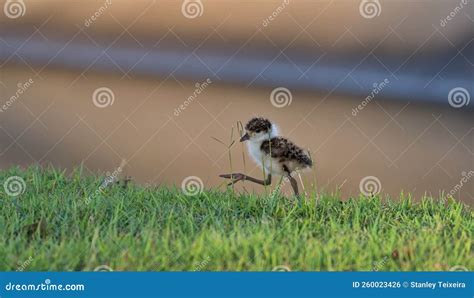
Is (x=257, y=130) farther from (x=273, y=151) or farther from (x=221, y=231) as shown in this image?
A: (x=221, y=231)

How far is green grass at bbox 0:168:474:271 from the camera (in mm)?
2951

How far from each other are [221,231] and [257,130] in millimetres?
1082

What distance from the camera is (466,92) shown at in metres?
4.55

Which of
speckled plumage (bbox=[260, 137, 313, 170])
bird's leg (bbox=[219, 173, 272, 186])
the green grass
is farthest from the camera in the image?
speckled plumage (bbox=[260, 137, 313, 170])

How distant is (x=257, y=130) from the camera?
13.6 ft

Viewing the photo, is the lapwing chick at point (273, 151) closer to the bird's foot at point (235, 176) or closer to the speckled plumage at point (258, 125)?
the speckled plumage at point (258, 125)

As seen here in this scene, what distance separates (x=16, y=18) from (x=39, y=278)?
2.16 metres

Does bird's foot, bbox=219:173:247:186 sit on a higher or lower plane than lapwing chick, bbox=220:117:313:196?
lower

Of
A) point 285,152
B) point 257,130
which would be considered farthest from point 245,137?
point 285,152

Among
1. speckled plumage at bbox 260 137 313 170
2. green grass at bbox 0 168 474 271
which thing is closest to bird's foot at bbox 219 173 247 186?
green grass at bbox 0 168 474 271

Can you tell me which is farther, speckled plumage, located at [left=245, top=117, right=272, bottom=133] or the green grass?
speckled plumage, located at [left=245, top=117, right=272, bottom=133]

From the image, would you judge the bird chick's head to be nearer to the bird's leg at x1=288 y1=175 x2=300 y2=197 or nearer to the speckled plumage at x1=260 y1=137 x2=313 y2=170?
the speckled plumage at x1=260 y1=137 x2=313 y2=170

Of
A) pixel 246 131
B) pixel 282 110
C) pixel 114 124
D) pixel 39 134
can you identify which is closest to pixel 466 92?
pixel 282 110

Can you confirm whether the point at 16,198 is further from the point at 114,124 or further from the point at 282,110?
the point at 282,110
